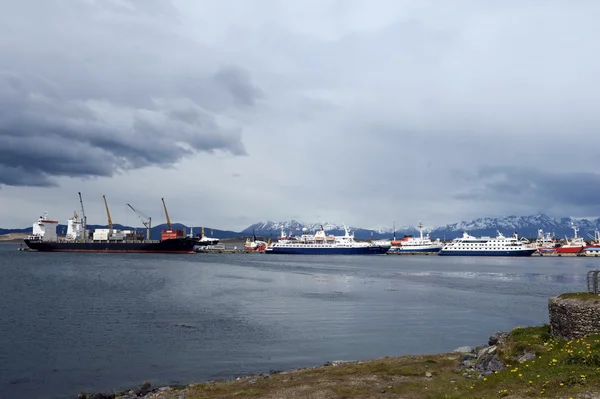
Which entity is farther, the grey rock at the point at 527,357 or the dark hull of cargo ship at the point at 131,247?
the dark hull of cargo ship at the point at 131,247

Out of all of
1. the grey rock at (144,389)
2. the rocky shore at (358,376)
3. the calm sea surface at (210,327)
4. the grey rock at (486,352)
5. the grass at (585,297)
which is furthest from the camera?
the calm sea surface at (210,327)

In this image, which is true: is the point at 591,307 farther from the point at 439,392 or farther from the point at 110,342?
the point at 110,342

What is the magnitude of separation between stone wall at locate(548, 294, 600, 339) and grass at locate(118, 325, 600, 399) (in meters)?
0.73

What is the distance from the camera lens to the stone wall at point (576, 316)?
19.0 m

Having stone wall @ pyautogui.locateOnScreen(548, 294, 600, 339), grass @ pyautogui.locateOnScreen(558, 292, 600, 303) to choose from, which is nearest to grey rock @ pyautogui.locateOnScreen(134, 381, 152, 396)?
stone wall @ pyautogui.locateOnScreen(548, 294, 600, 339)

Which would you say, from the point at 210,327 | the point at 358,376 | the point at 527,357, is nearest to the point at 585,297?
the point at 527,357

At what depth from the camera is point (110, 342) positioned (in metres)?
32.7

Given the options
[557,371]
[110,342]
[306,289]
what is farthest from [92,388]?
[306,289]

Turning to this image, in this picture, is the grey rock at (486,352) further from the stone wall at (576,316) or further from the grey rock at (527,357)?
the stone wall at (576,316)

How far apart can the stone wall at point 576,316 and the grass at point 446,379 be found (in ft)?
2.41

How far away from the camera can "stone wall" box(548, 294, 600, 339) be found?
748 inches

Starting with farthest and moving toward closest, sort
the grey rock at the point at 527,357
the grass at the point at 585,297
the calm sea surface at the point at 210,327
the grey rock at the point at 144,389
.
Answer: the calm sea surface at the point at 210,327 → the grey rock at the point at 144,389 → the grass at the point at 585,297 → the grey rock at the point at 527,357

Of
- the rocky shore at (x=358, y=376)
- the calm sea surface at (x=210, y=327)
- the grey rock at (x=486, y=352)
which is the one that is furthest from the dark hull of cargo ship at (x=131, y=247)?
the grey rock at (x=486, y=352)

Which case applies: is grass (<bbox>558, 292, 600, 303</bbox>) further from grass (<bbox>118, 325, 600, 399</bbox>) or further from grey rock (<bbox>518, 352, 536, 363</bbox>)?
grey rock (<bbox>518, 352, 536, 363</bbox>)
